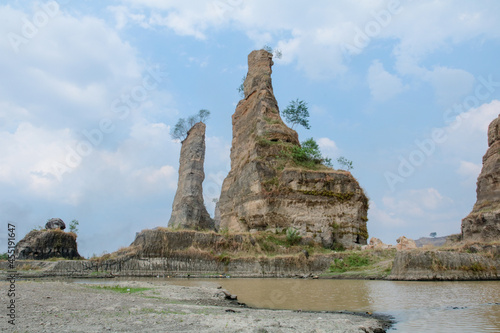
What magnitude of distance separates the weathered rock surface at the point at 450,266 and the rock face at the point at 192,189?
105 ft

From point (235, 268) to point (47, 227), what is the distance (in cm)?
1547

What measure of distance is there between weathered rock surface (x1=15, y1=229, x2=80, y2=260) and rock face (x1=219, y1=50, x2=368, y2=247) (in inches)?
588

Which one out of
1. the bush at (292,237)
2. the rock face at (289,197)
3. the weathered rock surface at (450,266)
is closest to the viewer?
the weathered rock surface at (450,266)

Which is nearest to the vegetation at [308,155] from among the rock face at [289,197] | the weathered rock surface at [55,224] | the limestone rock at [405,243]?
the rock face at [289,197]

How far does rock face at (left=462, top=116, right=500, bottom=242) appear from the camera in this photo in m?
28.5

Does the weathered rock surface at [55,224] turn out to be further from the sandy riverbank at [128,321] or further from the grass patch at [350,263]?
the sandy riverbank at [128,321]

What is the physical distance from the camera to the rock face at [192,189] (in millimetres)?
48031

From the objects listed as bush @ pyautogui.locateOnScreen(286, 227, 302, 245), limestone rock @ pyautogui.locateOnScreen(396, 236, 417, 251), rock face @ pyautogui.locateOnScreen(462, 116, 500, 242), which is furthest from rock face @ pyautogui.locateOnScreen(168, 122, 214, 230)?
rock face @ pyautogui.locateOnScreen(462, 116, 500, 242)

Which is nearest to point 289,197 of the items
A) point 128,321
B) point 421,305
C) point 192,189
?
point 192,189

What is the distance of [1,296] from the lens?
804cm

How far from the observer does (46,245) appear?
2755 centimetres

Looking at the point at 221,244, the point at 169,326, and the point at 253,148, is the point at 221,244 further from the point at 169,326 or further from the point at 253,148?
the point at 169,326

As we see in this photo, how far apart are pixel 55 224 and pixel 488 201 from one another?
3572cm

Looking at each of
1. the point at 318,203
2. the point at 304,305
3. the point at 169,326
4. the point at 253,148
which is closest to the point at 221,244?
the point at 318,203
